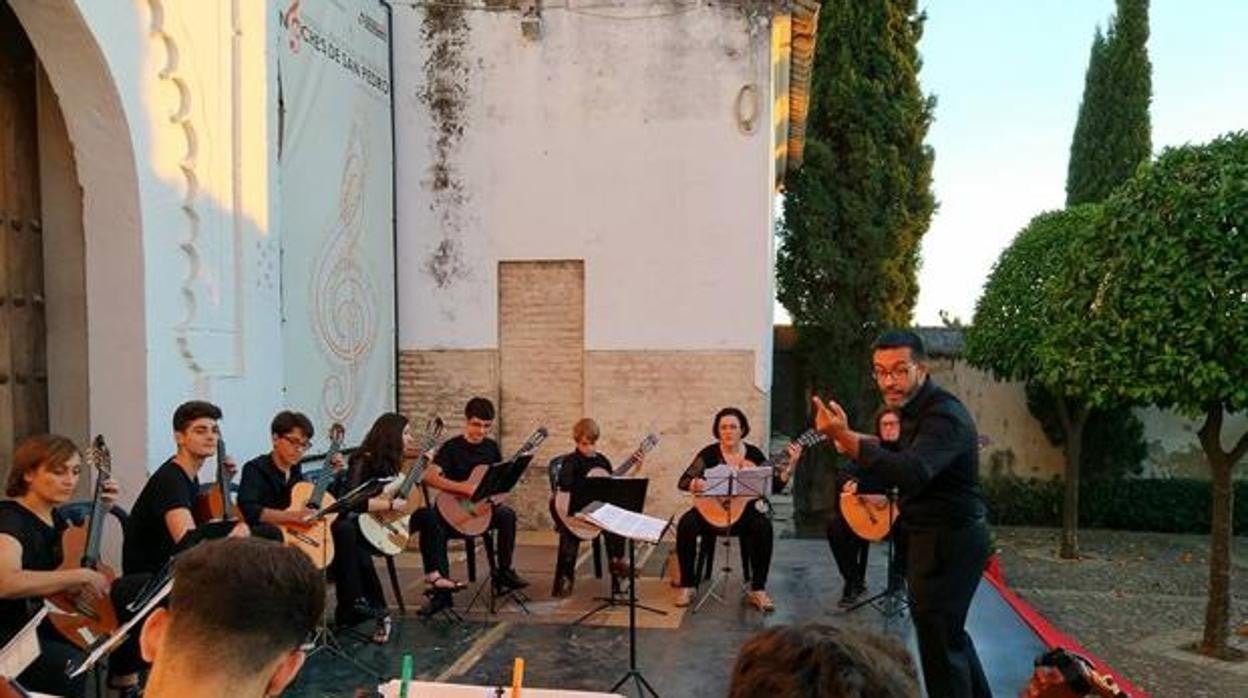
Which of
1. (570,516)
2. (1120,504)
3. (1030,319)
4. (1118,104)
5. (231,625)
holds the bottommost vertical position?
(1120,504)

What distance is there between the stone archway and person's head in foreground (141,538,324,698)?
395 cm

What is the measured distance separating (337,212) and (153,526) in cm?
430

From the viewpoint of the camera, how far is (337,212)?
326 inches

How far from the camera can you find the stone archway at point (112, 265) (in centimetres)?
523

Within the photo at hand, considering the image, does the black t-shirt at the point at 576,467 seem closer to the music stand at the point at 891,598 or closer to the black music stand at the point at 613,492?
the black music stand at the point at 613,492

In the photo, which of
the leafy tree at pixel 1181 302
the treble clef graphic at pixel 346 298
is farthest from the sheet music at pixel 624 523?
the leafy tree at pixel 1181 302

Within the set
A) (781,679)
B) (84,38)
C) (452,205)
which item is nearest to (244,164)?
(84,38)

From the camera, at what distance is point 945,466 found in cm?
404

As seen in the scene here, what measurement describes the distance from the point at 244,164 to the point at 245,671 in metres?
5.11

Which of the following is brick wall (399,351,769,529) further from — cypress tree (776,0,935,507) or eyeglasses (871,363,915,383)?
eyeglasses (871,363,915,383)

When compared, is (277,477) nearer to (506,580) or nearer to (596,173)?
(506,580)

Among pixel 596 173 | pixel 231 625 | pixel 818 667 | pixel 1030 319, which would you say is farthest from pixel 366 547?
pixel 1030 319

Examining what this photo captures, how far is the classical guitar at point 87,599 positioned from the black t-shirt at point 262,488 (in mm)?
1013

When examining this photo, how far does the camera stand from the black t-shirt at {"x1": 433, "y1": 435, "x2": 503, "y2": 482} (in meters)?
6.80
